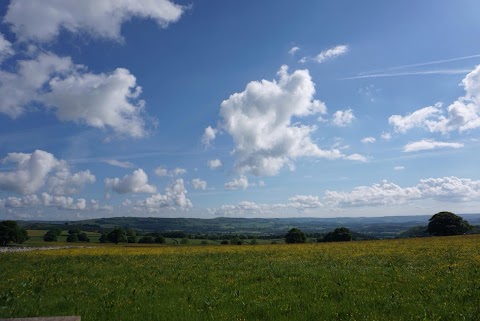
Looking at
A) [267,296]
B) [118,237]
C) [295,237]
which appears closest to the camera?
[267,296]

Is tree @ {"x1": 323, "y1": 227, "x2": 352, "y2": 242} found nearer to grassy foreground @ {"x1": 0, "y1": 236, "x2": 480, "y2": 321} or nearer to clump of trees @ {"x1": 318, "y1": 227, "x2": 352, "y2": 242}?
clump of trees @ {"x1": 318, "y1": 227, "x2": 352, "y2": 242}

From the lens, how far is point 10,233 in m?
94.9

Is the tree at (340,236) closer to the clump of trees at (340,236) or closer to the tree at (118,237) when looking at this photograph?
the clump of trees at (340,236)

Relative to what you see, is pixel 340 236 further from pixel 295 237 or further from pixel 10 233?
A: pixel 10 233

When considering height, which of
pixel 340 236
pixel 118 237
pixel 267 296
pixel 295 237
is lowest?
pixel 118 237

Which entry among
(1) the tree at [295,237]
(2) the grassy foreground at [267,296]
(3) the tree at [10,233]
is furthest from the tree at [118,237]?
(2) the grassy foreground at [267,296]

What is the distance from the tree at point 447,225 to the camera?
91.2 m

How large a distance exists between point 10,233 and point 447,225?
375 feet

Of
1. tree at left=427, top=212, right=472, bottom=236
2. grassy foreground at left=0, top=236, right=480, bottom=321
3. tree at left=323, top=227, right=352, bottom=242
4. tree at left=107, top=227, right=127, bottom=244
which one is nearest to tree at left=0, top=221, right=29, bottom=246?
tree at left=107, top=227, right=127, bottom=244

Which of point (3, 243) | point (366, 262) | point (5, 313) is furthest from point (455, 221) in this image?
point (3, 243)

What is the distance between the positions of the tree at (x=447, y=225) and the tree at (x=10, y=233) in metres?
111

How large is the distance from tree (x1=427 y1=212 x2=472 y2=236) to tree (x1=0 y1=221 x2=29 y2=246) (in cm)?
11059

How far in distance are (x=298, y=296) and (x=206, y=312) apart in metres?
3.76

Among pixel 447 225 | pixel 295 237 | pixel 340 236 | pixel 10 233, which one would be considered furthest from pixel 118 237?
pixel 447 225
